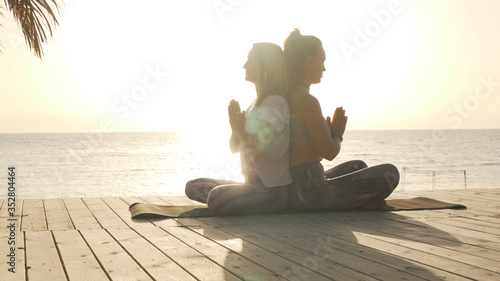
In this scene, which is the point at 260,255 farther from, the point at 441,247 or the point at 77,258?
the point at 441,247

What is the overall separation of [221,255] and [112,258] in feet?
1.88

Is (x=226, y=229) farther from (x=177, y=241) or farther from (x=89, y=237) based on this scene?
(x=89, y=237)

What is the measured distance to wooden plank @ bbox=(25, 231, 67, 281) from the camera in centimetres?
247

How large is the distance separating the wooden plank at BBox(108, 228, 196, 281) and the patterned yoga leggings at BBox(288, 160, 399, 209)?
1504 millimetres

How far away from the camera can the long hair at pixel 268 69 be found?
4.24 m

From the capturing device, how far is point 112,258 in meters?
2.80

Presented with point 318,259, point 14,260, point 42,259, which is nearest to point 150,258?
point 42,259

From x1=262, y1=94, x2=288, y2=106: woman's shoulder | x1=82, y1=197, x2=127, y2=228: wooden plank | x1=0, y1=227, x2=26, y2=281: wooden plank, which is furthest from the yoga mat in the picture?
x1=0, y1=227, x2=26, y2=281: wooden plank

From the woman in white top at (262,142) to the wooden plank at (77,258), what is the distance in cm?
130

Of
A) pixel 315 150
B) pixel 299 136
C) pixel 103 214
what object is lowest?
pixel 103 214

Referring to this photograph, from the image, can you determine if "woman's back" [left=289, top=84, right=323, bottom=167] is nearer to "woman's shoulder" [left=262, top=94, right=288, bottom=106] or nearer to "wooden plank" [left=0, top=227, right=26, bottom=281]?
"woman's shoulder" [left=262, top=94, right=288, bottom=106]

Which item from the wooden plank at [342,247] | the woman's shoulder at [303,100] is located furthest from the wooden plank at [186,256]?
the woman's shoulder at [303,100]

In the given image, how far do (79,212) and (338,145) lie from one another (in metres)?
2.38

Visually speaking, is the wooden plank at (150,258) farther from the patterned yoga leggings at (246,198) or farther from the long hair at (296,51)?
the long hair at (296,51)
